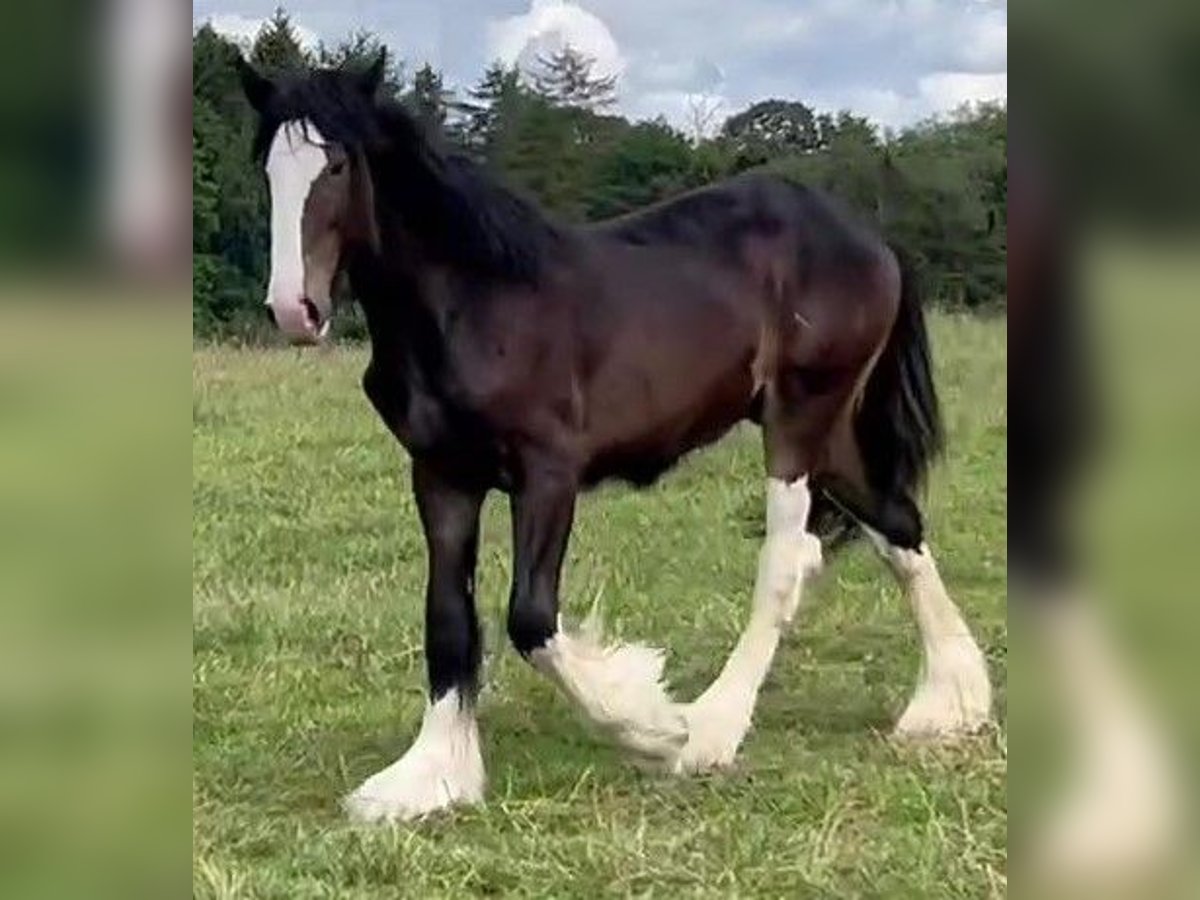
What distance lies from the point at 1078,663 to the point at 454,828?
197cm

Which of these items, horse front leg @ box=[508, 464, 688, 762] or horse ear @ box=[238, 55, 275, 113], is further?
horse front leg @ box=[508, 464, 688, 762]

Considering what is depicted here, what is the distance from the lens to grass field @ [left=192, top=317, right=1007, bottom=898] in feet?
8.08

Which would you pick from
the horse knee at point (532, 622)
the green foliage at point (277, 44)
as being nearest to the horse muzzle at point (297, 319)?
the green foliage at point (277, 44)

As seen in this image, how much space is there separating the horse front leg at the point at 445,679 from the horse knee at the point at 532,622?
0.45 feet

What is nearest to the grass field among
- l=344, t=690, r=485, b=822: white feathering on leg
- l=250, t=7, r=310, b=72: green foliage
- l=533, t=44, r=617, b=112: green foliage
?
l=344, t=690, r=485, b=822: white feathering on leg

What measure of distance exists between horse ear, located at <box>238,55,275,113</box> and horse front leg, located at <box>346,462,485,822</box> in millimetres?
755

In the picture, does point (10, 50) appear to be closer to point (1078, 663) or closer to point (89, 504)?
point (89, 504)

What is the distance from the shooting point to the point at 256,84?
2582 mm

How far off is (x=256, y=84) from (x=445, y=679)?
1118 millimetres

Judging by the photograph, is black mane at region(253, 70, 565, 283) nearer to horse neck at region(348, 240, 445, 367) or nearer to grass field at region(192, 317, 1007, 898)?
horse neck at region(348, 240, 445, 367)

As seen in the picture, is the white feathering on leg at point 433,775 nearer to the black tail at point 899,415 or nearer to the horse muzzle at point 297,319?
the horse muzzle at point 297,319

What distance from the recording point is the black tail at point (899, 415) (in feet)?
10.8

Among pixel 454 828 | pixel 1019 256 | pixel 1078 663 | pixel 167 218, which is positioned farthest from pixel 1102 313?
pixel 454 828

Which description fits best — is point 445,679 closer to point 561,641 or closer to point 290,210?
point 561,641
